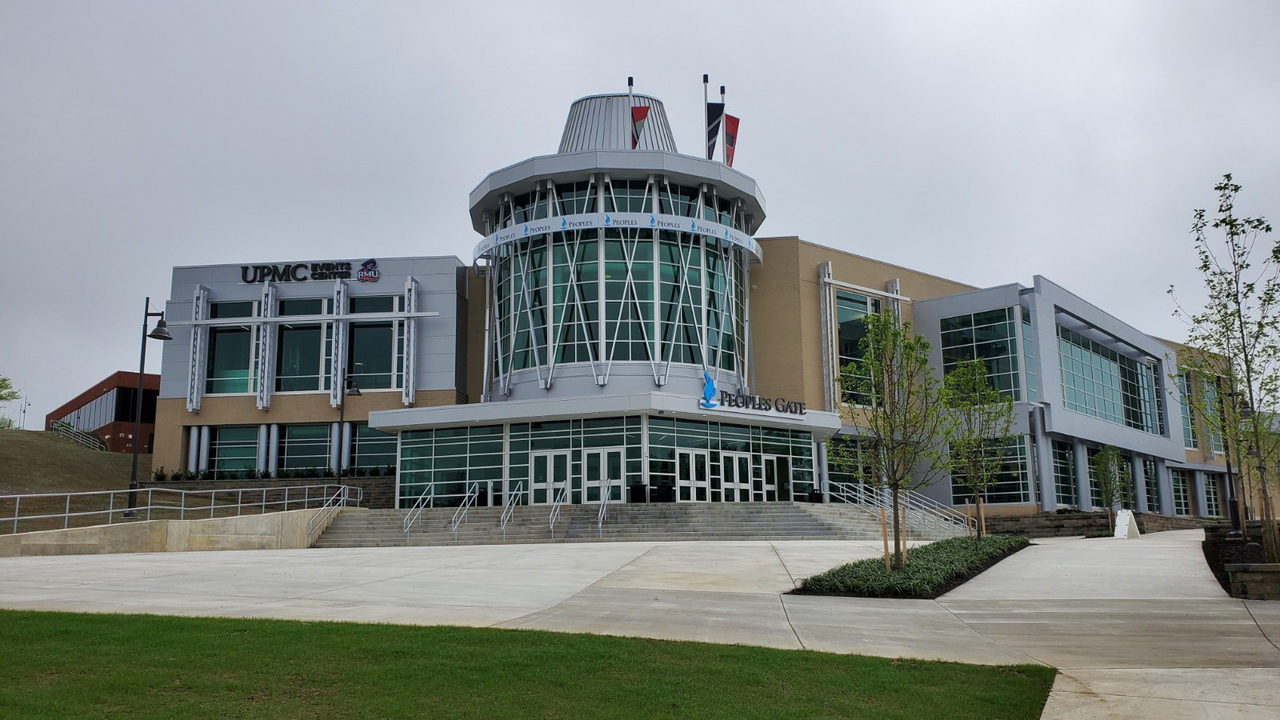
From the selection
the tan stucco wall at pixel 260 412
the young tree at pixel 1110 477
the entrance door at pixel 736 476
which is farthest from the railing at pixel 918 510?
the tan stucco wall at pixel 260 412

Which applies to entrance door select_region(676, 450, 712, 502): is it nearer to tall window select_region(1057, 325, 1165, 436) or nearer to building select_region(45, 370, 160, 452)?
tall window select_region(1057, 325, 1165, 436)

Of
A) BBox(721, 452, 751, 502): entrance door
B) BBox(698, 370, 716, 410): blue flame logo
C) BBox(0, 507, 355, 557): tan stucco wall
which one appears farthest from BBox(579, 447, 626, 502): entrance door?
BBox(0, 507, 355, 557): tan stucco wall

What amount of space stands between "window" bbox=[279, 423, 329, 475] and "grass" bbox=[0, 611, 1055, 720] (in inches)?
1600

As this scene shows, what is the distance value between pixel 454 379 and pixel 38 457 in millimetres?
20620

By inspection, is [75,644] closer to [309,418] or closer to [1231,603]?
[1231,603]

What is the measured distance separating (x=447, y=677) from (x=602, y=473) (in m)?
29.5

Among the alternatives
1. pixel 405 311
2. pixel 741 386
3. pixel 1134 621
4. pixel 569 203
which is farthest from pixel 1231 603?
pixel 405 311

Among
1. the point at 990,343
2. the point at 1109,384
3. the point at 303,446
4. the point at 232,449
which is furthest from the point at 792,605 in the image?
the point at 1109,384

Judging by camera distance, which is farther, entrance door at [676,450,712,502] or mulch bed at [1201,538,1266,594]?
entrance door at [676,450,712,502]

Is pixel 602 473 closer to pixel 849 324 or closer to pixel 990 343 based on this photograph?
pixel 849 324

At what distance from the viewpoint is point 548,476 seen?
3916 cm

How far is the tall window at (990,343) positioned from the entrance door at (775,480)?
13.3 metres

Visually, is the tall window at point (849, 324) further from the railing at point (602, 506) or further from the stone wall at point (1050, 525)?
the railing at point (602, 506)

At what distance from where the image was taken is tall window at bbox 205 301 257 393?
5100 centimetres
